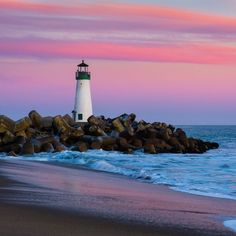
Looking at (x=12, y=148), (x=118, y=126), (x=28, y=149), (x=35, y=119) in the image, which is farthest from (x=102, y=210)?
(x=118, y=126)

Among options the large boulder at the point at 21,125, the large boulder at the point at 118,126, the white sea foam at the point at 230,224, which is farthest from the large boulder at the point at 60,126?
the white sea foam at the point at 230,224

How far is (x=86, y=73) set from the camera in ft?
142

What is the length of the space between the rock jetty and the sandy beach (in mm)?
14011

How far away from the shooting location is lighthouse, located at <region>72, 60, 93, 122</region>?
42.3m

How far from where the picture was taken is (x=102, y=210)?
22.5ft

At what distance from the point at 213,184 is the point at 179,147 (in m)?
17.1

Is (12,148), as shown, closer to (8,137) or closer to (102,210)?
(8,137)

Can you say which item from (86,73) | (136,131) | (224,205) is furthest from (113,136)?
(224,205)

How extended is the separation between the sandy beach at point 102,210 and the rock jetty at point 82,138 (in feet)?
46.0

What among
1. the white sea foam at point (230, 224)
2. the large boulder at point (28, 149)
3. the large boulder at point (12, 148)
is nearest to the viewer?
the white sea foam at point (230, 224)

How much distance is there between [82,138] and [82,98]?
14.6 m

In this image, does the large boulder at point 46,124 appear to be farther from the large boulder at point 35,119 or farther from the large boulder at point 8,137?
the large boulder at point 8,137

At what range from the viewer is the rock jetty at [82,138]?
24844 millimetres

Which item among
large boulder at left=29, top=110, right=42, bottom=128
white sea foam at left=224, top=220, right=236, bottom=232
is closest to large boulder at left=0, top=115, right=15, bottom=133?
large boulder at left=29, top=110, right=42, bottom=128
